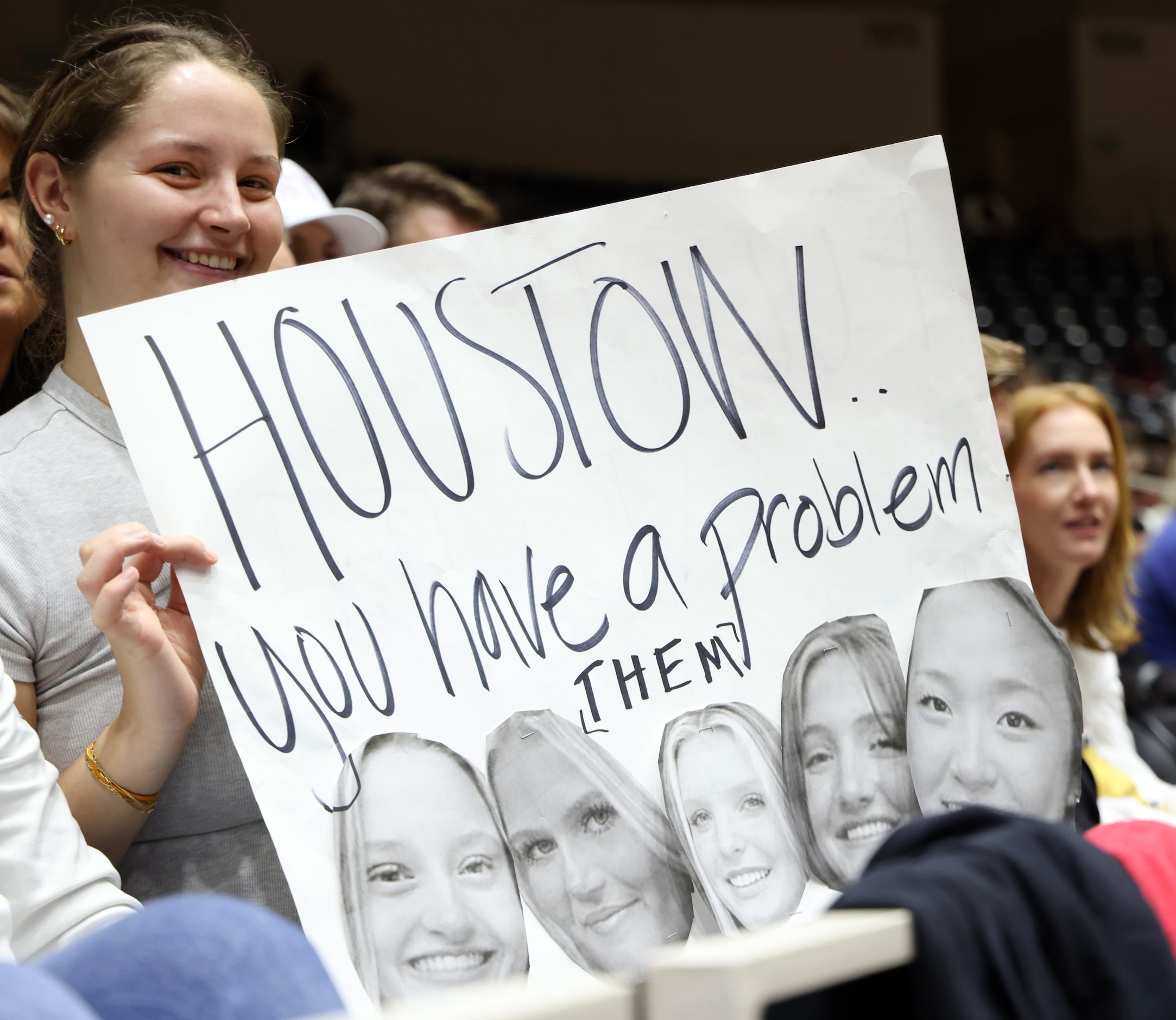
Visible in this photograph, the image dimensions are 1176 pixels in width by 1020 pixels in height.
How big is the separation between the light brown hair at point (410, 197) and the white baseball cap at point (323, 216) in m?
0.25

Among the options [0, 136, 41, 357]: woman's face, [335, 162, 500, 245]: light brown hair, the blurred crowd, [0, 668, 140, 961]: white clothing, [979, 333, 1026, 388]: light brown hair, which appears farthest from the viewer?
[335, 162, 500, 245]: light brown hair

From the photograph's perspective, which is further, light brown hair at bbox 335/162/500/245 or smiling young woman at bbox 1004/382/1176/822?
light brown hair at bbox 335/162/500/245

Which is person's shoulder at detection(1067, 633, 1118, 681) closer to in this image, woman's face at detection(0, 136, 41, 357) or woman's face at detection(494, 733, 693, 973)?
woman's face at detection(494, 733, 693, 973)

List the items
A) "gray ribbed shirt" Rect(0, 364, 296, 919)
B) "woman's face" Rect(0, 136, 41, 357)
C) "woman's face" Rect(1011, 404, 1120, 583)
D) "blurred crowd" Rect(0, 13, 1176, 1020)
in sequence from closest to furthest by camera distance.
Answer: "blurred crowd" Rect(0, 13, 1176, 1020), "gray ribbed shirt" Rect(0, 364, 296, 919), "woman's face" Rect(0, 136, 41, 357), "woman's face" Rect(1011, 404, 1120, 583)

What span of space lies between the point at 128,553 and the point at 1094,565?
1.54 metres

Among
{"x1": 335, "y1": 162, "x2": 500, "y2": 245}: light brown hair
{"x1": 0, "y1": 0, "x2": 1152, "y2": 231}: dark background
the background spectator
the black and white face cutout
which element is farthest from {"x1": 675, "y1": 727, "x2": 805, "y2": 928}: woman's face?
{"x1": 0, "y1": 0, "x2": 1152, "y2": 231}: dark background

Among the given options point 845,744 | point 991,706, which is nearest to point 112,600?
point 845,744

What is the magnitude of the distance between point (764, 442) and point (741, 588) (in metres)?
0.10

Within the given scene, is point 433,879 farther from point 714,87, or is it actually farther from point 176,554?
point 714,87

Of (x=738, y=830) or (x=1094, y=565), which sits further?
(x=1094, y=565)

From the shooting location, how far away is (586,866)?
2.39 feet

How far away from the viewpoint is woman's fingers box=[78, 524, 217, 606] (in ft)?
2.32

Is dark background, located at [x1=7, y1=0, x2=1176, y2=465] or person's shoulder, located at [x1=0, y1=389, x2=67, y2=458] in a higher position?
dark background, located at [x1=7, y1=0, x2=1176, y2=465]

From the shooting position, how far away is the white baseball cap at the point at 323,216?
1.56 metres
